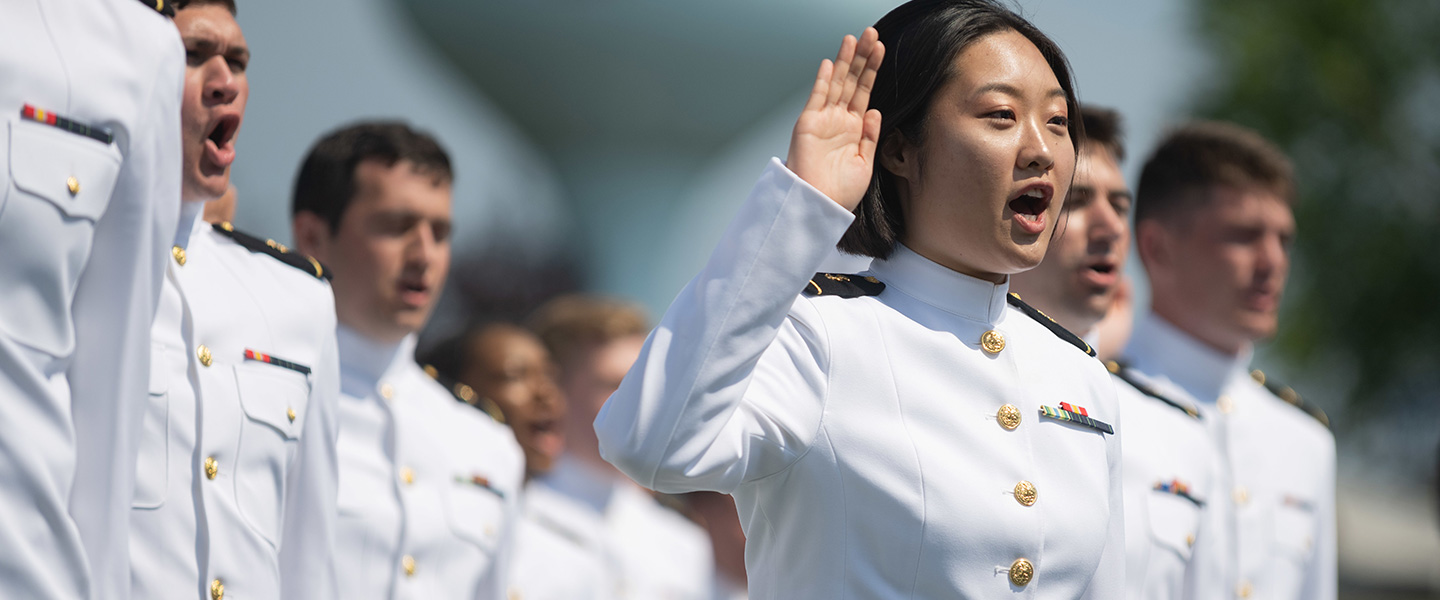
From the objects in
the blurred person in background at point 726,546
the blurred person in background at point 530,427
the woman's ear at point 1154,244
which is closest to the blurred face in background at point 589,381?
the blurred person in background at point 530,427

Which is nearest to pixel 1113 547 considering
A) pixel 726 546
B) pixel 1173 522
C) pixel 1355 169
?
pixel 1173 522

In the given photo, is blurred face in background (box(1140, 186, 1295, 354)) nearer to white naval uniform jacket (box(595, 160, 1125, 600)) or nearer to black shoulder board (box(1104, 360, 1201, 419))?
black shoulder board (box(1104, 360, 1201, 419))

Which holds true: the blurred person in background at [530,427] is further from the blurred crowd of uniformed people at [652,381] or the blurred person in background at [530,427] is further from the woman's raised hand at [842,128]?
the woman's raised hand at [842,128]

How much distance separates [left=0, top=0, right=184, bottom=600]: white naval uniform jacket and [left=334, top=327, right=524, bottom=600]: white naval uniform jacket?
1798 mm

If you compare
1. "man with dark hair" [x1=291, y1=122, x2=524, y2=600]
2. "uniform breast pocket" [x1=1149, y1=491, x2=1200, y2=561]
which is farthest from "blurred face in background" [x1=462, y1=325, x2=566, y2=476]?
"uniform breast pocket" [x1=1149, y1=491, x2=1200, y2=561]

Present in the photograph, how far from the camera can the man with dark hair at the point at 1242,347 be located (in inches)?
184

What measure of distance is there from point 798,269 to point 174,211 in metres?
1.09

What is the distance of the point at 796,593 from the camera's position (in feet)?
7.86

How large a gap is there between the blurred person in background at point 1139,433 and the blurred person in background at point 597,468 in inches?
125

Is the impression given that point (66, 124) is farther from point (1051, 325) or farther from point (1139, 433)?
point (1139, 433)

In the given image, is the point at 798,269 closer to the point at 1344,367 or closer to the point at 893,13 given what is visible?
the point at 893,13

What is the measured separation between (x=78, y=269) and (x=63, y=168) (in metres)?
0.16

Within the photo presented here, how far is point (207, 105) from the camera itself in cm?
306

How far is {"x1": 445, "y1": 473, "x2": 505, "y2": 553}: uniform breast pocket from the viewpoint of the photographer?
4.61m
